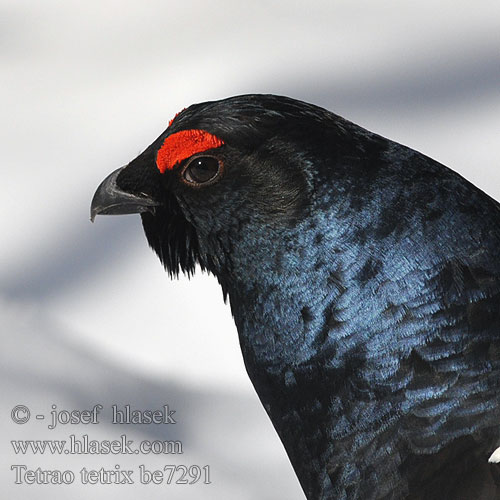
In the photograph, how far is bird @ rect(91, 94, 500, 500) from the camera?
0.73 metres

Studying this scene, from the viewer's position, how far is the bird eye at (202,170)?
787 mm

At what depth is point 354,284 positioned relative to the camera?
0.75m

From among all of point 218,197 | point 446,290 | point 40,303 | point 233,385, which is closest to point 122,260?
point 40,303

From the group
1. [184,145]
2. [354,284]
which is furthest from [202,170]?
[354,284]

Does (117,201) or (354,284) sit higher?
(117,201)

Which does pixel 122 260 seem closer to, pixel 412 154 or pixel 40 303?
pixel 40 303

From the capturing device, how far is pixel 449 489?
2.38ft

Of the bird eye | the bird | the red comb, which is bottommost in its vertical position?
the bird

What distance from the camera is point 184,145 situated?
787 millimetres

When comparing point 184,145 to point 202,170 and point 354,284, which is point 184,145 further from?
point 354,284

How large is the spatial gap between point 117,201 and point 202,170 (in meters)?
0.10

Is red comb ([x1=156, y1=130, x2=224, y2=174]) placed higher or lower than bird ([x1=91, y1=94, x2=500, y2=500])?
higher

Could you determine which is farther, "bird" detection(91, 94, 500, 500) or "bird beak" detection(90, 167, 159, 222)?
"bird beak" detection(90, 167, 159, 222)

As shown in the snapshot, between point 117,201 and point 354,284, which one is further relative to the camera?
point 117,201
